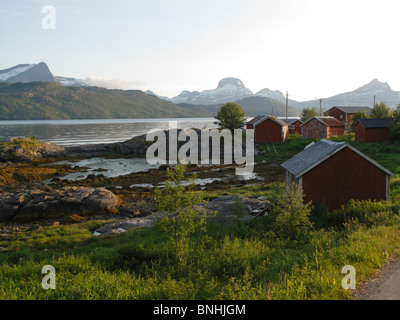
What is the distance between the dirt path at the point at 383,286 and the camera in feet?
24.8

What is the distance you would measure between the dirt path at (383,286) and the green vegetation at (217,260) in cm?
24

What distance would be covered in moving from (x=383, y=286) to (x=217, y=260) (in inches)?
241

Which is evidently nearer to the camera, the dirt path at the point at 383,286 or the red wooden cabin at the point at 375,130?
the dirt path at the point at 383,286

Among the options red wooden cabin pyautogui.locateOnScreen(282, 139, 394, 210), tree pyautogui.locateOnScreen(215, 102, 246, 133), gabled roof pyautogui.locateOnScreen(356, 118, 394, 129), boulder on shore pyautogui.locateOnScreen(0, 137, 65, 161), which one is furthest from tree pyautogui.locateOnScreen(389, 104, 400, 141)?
boulder on shore pyautogui.locateOnScreen(0, 137, 65, 161)

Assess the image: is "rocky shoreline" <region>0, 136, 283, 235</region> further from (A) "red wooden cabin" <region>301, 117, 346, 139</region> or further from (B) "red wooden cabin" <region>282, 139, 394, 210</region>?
(A) "red wooden cabin" <region>301, 117, 346, 139</region>

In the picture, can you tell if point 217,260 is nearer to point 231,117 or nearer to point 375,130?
point 375,130

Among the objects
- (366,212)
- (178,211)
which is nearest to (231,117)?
(366,212)

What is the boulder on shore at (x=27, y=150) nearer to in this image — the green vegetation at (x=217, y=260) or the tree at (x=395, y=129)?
the green vegetation at (x=217, y=260)

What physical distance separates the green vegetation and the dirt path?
0.79 ft

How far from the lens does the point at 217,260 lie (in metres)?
12.3

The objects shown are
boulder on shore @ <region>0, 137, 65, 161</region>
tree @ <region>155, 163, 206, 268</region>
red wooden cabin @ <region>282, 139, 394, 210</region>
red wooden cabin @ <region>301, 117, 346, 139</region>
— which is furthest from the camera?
red wooden cabin @ <region>301, 117, 346, 139</region>

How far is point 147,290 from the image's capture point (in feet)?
29.4

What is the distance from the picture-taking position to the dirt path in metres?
7.55

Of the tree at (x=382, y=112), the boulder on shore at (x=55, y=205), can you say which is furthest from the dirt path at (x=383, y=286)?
the tree at (x=382, y=112)
